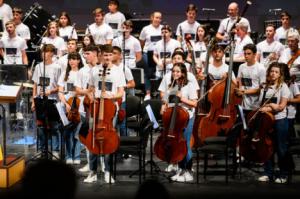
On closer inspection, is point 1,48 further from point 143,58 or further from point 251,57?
point 251,57

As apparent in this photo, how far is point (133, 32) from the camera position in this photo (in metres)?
12.5

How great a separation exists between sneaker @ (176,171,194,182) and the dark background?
7.57m

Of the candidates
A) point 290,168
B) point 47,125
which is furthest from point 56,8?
point 290,168

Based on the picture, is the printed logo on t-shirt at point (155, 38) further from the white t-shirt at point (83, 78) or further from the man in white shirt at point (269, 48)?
the white t-shirt at point (83, 78)

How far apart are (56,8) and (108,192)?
8821mm

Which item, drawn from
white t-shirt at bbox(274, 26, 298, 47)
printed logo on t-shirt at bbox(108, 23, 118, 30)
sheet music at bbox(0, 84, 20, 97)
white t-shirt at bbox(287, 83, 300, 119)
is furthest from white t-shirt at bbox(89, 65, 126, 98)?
printed logo on t-shirt at bbox(108, 23, 118, 30)

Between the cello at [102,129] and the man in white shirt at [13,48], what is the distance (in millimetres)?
4028

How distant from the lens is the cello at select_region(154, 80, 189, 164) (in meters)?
7.44

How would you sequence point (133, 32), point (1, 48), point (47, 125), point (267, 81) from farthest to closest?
point (133, 32) → point (1, 48) → point (47, 125) → point (267, 81)

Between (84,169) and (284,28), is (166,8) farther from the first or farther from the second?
(84,169)

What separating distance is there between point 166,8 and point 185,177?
8.06 m

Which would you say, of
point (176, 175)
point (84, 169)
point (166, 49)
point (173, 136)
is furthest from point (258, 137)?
point (166, 49)

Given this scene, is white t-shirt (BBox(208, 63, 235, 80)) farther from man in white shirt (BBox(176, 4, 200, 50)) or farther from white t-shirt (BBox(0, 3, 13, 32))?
white t-shirt (BBox(0, 3, 13, 32))

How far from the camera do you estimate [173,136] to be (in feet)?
→ 24.6
